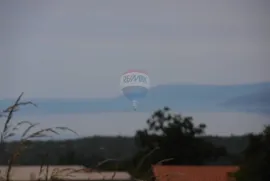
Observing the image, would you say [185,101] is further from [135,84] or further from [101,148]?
[101,148]

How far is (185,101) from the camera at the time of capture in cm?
327

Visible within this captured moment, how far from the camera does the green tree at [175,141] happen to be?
3.25m

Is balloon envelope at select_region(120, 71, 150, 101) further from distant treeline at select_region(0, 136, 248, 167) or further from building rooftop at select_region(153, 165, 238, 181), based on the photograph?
building rooftop at select_region(153, 165, 238, 181)

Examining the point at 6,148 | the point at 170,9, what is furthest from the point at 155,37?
the point at 6,148

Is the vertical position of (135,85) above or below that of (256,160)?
above

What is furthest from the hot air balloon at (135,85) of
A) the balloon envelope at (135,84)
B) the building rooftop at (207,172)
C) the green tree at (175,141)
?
the building rooftop at (207,172)

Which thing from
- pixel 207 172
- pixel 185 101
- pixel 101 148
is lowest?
pixel 207 172

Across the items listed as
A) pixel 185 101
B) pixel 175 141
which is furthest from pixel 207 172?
pixel 185 101

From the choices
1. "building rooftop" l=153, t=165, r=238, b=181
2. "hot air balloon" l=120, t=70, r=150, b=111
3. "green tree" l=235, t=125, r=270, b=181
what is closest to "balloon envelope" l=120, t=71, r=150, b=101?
"hot air balloon" l=120, t=70, r=150, b=111

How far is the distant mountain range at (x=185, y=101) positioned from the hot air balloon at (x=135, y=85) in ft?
0.09

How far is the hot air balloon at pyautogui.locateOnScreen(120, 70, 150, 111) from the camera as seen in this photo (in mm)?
3160

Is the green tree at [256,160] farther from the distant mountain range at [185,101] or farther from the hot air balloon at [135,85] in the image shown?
the hot air balloon at [135,85]

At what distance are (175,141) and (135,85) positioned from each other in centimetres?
39

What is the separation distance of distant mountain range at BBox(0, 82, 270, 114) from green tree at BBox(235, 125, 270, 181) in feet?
0.49
